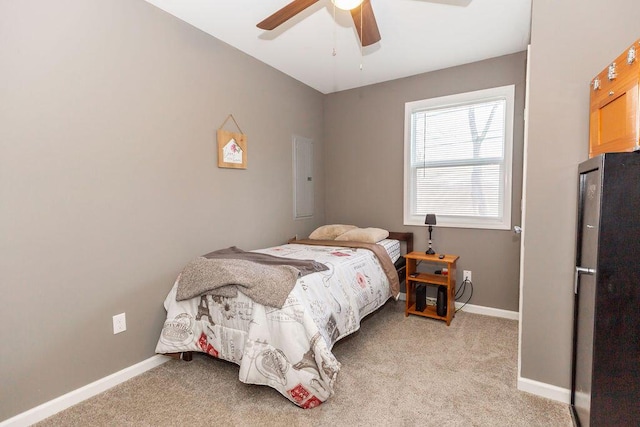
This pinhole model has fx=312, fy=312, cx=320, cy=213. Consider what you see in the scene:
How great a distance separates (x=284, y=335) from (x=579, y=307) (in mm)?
1542

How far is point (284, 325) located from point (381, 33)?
7.89 ft

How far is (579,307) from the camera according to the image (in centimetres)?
159

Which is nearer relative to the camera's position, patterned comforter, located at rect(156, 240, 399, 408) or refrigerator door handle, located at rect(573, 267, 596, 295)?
refrigerator door handle, located at rect(573, 267, 596, 295)

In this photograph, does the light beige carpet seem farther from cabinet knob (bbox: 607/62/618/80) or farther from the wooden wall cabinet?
cabinet knob (bbox: 607/62/618/80)

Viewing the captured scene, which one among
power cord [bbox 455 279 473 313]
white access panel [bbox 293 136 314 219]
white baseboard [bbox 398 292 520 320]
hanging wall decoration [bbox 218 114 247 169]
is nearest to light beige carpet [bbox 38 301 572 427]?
white baseboard [bbox 398 292 520 320]

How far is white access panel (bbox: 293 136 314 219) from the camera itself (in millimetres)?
3627

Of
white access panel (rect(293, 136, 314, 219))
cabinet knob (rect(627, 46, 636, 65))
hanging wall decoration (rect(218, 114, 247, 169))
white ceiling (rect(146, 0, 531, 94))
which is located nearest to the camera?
cabinet knob (rect(627, 46, 636, 65))

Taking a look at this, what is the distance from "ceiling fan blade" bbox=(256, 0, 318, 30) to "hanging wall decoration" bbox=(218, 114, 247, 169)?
1.04 m

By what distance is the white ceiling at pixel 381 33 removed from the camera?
224 cm

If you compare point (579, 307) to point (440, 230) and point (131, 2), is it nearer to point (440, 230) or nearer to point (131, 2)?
point (440, 230)

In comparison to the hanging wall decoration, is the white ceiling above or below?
above

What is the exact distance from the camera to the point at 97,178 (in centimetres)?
193

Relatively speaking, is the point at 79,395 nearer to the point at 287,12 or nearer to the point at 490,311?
the point at 287,12

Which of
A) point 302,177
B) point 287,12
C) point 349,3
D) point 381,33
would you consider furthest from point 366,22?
point 302,177
